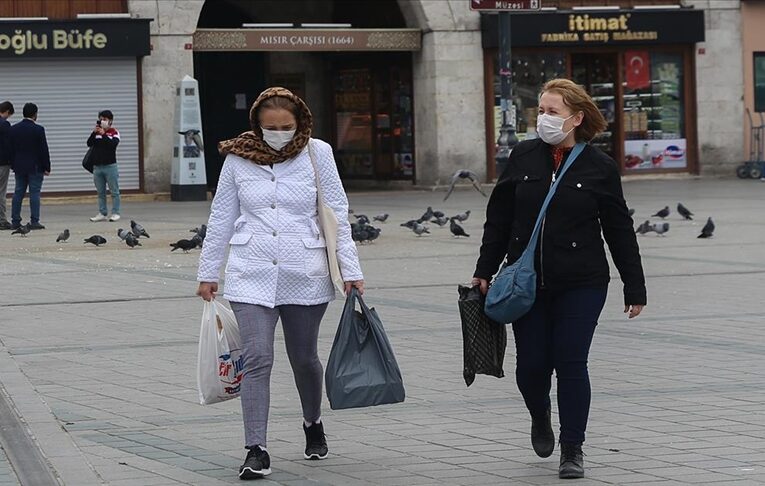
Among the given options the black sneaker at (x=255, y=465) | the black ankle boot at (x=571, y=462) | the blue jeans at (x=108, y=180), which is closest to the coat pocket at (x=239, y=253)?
the black sneaker at (x=255, y=465)

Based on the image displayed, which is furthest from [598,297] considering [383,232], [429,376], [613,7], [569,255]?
[613,7]

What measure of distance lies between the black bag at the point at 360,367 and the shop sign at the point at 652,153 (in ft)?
85.4

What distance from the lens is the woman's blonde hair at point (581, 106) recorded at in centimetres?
649

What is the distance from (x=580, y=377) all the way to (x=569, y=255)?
506 millimetres

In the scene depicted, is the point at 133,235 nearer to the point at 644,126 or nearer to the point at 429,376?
the point at 429,376

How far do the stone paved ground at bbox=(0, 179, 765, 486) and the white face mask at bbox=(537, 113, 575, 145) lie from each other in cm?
140

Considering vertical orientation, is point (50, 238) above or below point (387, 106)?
below

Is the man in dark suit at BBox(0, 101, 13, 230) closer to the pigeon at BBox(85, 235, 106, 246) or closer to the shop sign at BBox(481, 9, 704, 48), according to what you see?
the pigeon at BBox(85, 235, 106, 246)

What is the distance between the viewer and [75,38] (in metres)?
27.9

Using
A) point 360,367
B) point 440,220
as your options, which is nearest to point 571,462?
point 360,367

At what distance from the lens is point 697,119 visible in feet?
105

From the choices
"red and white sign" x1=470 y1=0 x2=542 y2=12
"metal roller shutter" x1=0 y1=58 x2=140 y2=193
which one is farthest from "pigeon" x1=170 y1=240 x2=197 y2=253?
"metal roller shutter" x1=0 y1=58 x2=140 y2=193

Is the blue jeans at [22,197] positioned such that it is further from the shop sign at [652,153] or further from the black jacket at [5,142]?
the shop sign at [652,153]

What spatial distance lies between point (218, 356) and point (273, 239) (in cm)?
56
